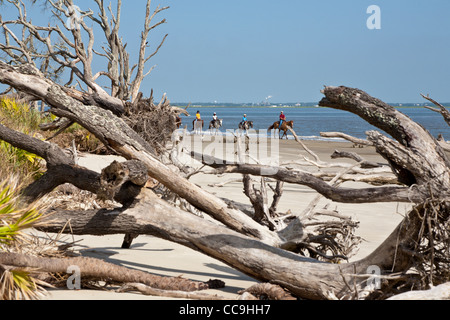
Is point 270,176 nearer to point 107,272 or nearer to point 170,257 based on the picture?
point 107,272

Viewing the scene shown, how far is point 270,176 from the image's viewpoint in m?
5.25

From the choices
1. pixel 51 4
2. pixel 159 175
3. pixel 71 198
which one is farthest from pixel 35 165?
pixel 51 4

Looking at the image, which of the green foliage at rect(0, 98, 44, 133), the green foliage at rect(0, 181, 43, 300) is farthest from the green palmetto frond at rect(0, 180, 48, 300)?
the green foliage at rect(0, 98, 44, 133)

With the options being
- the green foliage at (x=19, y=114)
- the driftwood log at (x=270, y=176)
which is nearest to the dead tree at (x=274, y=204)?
the driftwood log at (x=270, y=176)

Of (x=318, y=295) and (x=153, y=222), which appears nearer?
(x=318, y=295)

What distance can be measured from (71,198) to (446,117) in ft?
20.0

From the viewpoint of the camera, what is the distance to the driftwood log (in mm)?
4223

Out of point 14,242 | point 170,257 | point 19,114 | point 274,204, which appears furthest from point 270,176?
point 19,114

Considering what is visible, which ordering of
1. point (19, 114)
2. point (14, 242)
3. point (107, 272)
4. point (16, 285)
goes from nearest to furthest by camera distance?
point (16, 285), point (14, 242), point (107, 272), point (19, 114)

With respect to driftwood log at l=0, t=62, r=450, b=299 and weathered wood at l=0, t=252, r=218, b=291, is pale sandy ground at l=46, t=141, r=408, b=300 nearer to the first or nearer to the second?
weathered wood at l=0, t=252, r=218, b=291

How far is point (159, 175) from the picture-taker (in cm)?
571

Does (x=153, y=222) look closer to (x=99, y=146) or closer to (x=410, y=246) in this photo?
(x=410, y=246)

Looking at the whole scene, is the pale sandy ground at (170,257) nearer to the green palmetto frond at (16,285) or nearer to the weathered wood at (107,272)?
the weathered wood at (107,272)
